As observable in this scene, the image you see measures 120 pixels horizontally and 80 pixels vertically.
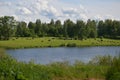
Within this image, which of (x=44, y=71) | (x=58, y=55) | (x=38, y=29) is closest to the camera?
(x=44, y=71)

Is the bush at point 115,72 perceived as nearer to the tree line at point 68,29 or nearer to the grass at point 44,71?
the grass at point 44,71

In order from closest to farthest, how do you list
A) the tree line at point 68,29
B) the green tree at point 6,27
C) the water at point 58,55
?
1. the water at point 58,55
2. the green tree at point 6,27
3. the tree line at point 68,29

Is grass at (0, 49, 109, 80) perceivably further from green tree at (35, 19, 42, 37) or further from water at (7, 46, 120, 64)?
green tree at (35, 19, 42, 37)

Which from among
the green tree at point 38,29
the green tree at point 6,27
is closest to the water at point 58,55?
the green tree at point 6,27

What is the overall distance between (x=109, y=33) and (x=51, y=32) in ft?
80.1

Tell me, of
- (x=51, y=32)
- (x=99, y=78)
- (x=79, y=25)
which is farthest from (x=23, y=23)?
(x=99, y=78)


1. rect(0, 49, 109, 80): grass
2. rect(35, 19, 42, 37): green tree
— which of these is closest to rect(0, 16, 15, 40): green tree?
rect(35, 19, 42, 37): green tree

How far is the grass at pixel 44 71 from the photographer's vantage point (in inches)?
616

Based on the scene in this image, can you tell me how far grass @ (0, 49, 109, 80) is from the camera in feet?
51.4

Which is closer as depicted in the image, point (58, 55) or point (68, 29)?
point (58, 55)

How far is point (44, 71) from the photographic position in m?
17.6

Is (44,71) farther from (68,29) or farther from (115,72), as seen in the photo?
(68,29)

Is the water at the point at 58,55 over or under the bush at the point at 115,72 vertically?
under

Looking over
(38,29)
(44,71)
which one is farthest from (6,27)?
(44,71)
